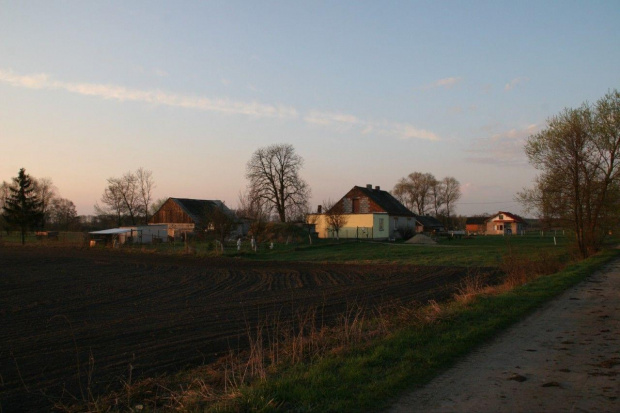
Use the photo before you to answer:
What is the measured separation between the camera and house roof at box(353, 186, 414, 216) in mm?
56662

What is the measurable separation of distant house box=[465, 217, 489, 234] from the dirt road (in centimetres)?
9984

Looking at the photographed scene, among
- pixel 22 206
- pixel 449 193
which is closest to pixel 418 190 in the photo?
pixel 449 193

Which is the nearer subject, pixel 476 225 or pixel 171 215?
pixel 171 215

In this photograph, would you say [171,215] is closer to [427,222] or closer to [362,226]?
[362,226]

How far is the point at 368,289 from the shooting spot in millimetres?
17547

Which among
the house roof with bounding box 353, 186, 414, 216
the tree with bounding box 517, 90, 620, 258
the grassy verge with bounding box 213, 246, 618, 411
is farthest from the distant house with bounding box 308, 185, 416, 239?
the grassy verge with bounding box 213, 246, 618, 411

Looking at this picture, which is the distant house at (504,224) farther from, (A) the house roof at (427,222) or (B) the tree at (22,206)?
(B) the tree at (22,206)

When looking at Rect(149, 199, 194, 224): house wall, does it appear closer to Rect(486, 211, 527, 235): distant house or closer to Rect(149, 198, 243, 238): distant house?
Rect(149, 198, 243, 238): distant house

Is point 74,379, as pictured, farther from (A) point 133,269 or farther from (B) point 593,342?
(A) point 133,269

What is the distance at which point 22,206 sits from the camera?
197 ft

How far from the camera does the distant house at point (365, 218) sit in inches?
2165

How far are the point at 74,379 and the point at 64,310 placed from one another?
6887mm

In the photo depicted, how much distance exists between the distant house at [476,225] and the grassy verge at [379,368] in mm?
99832

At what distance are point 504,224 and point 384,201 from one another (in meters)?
51.2
